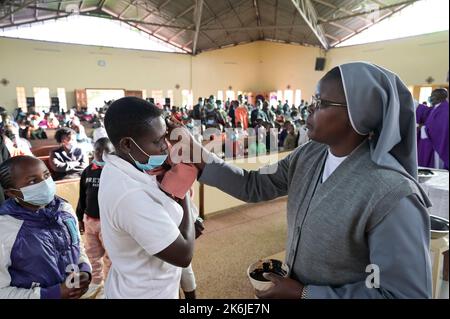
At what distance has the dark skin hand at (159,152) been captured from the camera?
0.75m

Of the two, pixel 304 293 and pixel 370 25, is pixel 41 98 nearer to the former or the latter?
pixel 304 293

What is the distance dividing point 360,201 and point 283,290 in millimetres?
276

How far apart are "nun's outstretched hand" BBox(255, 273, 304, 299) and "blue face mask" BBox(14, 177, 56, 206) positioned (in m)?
0.89

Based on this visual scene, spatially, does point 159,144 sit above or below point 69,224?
above

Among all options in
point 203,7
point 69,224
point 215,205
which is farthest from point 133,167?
point 203,7

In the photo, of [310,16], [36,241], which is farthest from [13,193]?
[310,16]

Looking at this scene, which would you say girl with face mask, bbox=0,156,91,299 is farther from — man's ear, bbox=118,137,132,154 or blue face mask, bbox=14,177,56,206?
man's ear, bbox=118,137,132,154

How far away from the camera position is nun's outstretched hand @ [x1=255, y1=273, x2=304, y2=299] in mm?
668

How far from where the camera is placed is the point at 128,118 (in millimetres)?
776

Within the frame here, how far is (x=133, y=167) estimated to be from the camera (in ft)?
2.59

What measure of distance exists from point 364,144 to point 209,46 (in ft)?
25.7

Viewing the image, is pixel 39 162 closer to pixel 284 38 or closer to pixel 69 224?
pixel 69 224

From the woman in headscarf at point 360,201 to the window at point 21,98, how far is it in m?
6.35

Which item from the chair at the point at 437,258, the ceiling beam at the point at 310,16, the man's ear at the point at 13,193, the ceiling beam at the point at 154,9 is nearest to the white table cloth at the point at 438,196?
the chair at the point at 437,258
